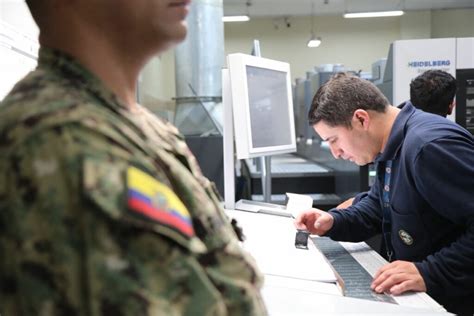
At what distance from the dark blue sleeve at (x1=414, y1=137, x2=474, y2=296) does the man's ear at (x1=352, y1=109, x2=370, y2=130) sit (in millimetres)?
299

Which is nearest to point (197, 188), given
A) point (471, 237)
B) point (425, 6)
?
point (471, 237)

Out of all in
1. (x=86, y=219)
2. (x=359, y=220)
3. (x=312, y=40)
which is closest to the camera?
(x=86, y=219)

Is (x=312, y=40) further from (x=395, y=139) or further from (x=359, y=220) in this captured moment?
(x=395, y=139)

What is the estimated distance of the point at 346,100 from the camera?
1.47 m

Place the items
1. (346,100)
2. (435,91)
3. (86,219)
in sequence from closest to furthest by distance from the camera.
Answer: (86,219) < (346,100) < (435,91)

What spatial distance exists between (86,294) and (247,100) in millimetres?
1317

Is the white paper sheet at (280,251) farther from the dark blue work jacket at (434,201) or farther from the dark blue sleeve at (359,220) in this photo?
the dark blue work jacket at (434,201)

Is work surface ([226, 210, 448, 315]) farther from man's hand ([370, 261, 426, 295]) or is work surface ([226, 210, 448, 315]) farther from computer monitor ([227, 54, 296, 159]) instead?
computer monitor ([227, 54, 296, 159])

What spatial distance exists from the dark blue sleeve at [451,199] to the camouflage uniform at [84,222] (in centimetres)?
99

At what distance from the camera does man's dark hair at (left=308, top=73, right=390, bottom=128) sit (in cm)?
147

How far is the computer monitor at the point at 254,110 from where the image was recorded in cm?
159

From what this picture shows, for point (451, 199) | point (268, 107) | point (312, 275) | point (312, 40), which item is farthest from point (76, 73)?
point (312, 40)

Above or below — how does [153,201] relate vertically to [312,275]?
above

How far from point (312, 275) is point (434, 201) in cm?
44
